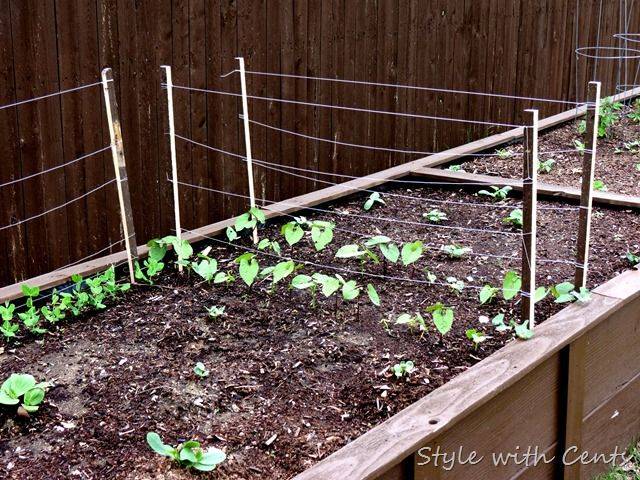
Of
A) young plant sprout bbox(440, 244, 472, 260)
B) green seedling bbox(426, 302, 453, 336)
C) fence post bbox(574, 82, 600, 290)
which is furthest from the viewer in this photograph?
young plant sprout bbox(440, 244, 472, 260)

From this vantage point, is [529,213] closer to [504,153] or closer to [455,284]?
[455,284]

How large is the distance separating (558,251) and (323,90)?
6.43ft

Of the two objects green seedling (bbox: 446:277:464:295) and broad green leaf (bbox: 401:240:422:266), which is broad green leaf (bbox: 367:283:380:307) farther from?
green seedling (bbox: 446:277:464:295)

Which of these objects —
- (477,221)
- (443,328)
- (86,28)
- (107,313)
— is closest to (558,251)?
(477,221)

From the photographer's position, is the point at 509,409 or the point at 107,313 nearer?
the point at 509,409

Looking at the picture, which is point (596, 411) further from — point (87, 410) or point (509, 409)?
point (87, 410)

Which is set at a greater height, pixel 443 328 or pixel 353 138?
pixel 353 138

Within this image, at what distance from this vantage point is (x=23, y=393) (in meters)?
3.18

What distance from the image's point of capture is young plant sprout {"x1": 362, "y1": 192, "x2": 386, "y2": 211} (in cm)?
552

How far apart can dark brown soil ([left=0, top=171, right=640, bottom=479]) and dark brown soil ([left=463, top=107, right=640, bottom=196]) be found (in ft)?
5.52

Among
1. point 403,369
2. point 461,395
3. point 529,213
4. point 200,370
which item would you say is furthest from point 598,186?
point 200,370

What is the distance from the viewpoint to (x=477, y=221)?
543 centimetres

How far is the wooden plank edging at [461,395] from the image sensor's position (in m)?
A: 2.69

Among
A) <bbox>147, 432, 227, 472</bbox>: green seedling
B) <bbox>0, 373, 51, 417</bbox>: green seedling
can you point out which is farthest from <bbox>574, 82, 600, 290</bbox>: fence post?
<bbox>0, 373, 51, 417</bbox>: green seedling
